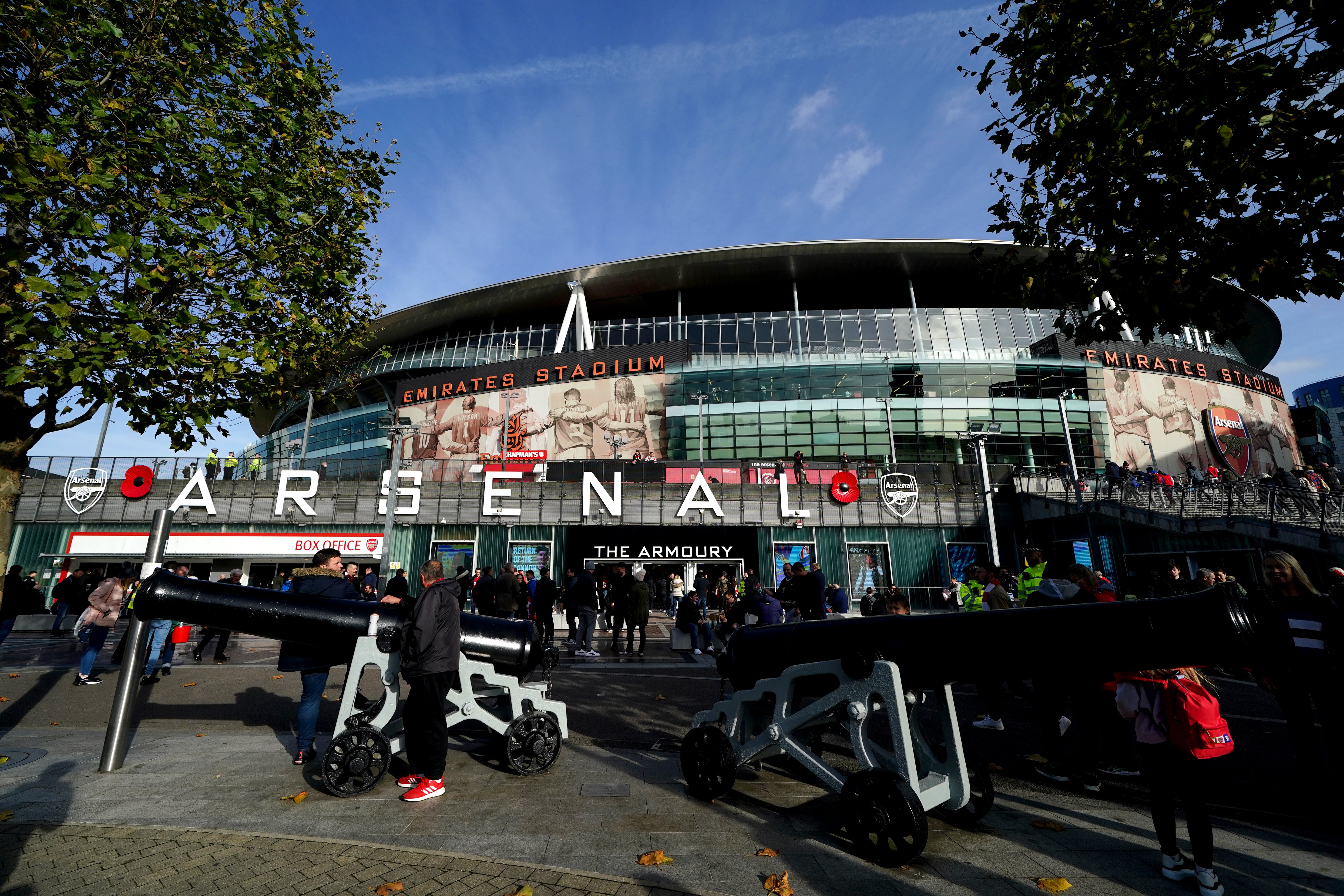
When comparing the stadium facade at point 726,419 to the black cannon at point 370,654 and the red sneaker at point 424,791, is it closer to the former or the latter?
the black cannon at point 370,654

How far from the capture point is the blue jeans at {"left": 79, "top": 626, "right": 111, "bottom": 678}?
352 inches

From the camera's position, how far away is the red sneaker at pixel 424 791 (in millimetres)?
4395

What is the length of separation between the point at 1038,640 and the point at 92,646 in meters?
12.2

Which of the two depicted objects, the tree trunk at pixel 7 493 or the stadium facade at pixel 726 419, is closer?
the tree trunk at pixel 7 493

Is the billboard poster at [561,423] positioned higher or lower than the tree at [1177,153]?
higher

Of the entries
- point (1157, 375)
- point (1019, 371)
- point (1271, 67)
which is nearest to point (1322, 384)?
point (1157, 375)


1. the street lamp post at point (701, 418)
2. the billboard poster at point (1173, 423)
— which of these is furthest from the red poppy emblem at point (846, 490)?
the billboard poster at point (1173, 423)

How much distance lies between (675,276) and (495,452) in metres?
19.2

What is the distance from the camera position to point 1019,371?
38.3 metres

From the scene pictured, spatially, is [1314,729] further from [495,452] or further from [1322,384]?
[1322,384]

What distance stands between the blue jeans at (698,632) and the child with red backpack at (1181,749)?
9.93 metres

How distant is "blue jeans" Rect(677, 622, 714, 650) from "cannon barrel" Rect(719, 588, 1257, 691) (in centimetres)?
849

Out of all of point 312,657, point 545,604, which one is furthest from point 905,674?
point 545,604

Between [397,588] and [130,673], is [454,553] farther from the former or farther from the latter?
[130,673]
